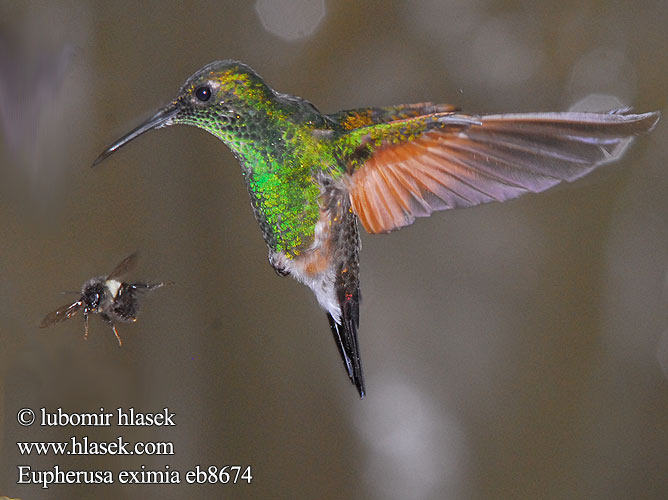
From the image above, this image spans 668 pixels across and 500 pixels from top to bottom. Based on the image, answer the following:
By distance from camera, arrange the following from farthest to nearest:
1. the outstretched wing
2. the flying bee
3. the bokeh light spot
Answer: the bokeh light spot, the flying bee, the outstretched wing

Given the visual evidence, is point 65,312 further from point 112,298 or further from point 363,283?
point 363,283

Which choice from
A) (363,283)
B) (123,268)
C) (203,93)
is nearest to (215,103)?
(203,93)

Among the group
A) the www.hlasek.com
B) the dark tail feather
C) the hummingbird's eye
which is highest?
the www.hlasek.com

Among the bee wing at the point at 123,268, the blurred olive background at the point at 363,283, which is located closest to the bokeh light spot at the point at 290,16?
the blurred olive background at the point at 363,283

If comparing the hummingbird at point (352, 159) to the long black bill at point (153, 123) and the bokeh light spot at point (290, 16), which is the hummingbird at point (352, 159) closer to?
the long black bill at point (153, 123)

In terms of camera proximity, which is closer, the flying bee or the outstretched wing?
the outstretched wing

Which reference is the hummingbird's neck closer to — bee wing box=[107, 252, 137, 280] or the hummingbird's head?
the hummingbird's head

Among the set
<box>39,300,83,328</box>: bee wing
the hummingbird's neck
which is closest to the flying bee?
<box>39,300,83,328</box>: bee wing

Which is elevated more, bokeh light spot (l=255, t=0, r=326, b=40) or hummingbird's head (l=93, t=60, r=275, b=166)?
bokeh light spot (l=255, t=0, r=326, b=40)

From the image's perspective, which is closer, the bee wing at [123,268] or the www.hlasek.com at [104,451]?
the bee wing at [123,268]
